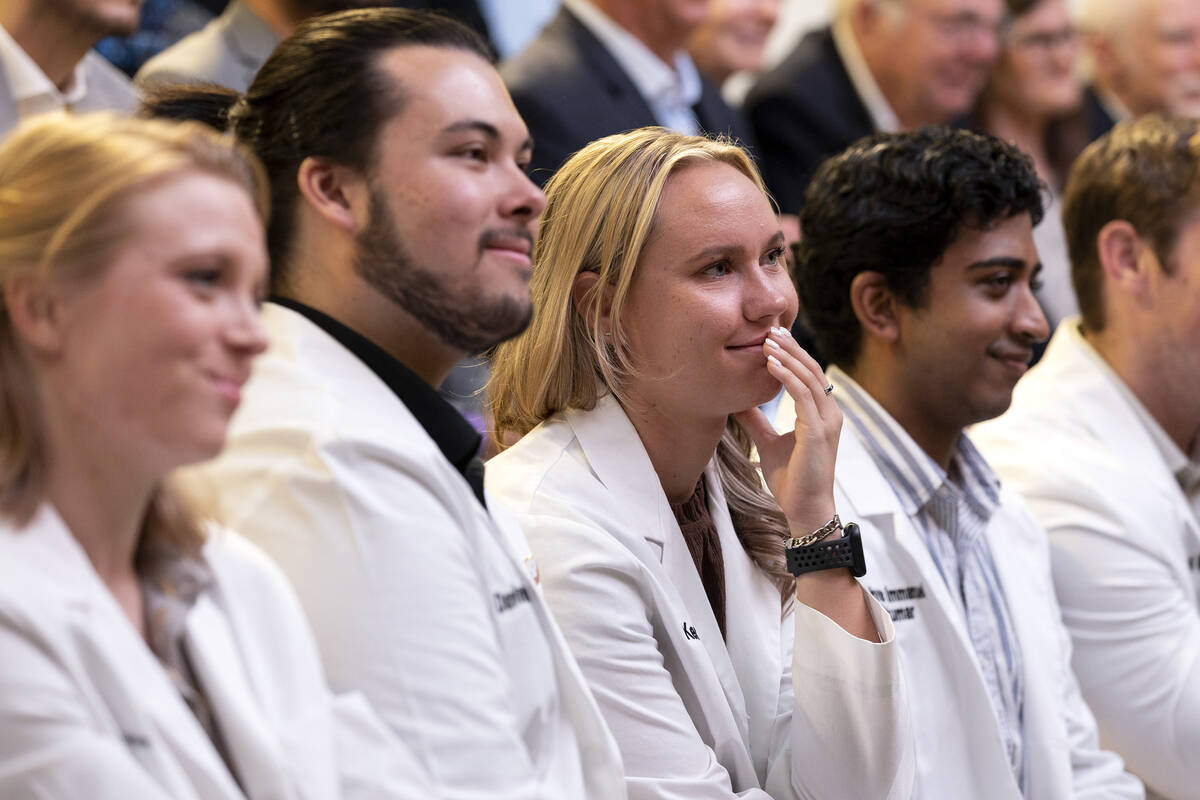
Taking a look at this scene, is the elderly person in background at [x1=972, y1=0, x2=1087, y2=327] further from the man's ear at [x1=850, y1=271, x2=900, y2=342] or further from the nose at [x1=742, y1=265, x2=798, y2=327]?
the nose at [x1=742, y1=265, x2=798, y2=327]

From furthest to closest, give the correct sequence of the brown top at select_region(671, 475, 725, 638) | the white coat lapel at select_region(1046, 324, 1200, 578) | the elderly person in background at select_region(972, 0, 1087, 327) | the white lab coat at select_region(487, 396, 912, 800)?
the elderly person in background at select_region(972, 0, 1087, 327)
the white coat lapel at select_region(1046, 324, 1200, 578)
the brown top at select_region(671, 475, 725, 638)
the white lab coat at select_region(487, 396, 912, 800)

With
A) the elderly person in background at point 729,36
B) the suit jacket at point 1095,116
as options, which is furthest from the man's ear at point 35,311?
Answer: the suit jacket at point 1095,116

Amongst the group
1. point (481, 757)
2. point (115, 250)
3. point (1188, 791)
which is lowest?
point (1188, 791)

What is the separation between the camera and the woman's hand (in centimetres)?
204

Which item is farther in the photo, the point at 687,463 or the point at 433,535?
the point at 687,463

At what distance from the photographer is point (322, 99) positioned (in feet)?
5.53

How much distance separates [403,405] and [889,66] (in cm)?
313

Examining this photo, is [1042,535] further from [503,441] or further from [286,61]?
[286,61]

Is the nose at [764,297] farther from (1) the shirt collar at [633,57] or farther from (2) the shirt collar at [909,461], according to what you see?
(1) the shirt collar at [633,57]

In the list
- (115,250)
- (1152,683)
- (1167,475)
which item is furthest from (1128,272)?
(115,250)

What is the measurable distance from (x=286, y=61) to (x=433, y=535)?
0.61 metres

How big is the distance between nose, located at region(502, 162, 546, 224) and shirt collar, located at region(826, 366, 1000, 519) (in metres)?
0.99

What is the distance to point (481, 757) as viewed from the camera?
56.9 inches

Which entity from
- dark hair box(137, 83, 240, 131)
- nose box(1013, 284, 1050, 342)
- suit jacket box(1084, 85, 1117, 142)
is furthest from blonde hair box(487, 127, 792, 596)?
suit jacket box(1084, 85, 1117, 142)
